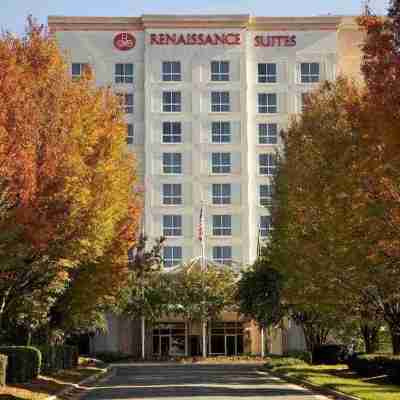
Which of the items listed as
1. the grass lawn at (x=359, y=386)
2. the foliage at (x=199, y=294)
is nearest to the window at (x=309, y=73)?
the foliage at (x=199, y=294)

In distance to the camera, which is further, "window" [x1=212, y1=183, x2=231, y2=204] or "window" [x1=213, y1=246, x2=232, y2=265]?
"window" [x1=212, y1=183, x2=231, y2=204]

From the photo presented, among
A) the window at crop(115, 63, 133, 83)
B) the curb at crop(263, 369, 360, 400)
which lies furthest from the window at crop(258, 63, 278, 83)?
the curb at crop(263, 369, 360, 400)

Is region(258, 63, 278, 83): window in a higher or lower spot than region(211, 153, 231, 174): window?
higher

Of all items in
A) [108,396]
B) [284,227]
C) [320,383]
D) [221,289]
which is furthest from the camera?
[221,289]

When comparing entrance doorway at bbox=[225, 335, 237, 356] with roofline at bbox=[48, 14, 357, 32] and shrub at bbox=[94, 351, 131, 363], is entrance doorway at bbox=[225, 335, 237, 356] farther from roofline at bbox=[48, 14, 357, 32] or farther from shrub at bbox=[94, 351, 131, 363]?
Result: roofline at bbox=[48, 14, 357, 32]

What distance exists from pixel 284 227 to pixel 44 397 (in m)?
20.2

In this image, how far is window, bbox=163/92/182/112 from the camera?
8488 centimetres

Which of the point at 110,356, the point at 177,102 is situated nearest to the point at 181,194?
the point at 177,102

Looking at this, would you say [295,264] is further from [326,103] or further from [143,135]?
[143,135]

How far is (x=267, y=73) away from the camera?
86.1 m

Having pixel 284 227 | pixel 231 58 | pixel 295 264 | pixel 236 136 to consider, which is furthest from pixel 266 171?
pixel 295 264

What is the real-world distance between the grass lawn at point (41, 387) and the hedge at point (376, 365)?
1113cm

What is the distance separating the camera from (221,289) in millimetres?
74750

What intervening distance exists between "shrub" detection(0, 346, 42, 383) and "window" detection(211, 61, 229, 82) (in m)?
56.3
